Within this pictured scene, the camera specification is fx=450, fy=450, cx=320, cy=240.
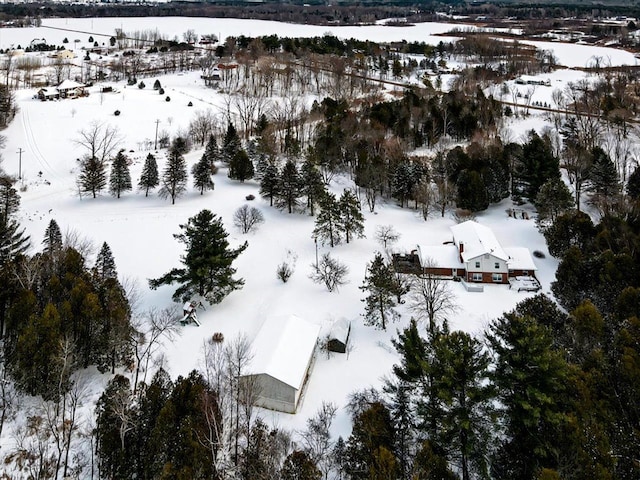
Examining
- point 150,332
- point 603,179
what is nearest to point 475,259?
point 603,179

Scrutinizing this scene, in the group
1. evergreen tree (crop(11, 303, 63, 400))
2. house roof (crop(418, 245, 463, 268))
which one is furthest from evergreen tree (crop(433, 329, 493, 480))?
house roof (crop(418, 245, 463, 268))

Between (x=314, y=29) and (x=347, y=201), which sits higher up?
(x=314, y=29)

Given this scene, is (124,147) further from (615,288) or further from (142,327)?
(615,288)

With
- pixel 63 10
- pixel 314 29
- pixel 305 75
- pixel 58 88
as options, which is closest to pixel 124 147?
pixel 58 88

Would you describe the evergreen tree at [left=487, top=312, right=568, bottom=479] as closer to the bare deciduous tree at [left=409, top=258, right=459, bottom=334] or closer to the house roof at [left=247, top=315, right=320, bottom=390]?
the bare deciduous tree at [left=409, top=258, right=459, bottom=334]

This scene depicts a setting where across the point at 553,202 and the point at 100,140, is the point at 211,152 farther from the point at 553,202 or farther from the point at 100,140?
the point at 553,202

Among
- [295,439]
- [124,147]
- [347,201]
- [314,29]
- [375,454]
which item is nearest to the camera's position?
[375,454]

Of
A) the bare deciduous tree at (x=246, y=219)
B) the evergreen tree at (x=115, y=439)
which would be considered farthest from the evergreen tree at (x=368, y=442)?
the bare deciduous tree at (x=246, y=219)
